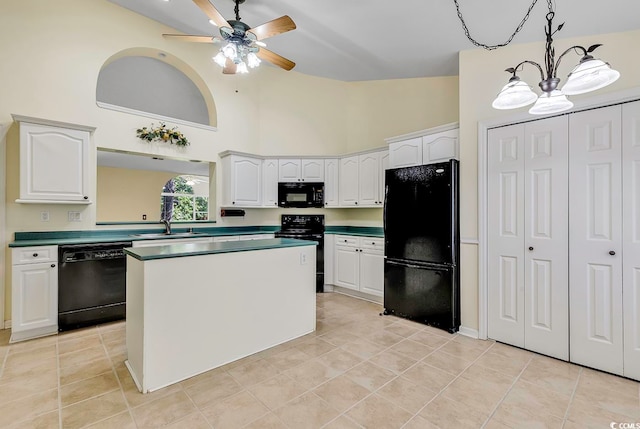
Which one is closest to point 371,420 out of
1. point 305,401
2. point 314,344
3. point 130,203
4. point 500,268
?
point 305,401

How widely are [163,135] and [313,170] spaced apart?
2205 millimetres

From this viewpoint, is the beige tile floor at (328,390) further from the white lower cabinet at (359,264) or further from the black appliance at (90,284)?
the white lower cabinet at (359,264)

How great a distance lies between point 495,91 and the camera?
289 centimetres

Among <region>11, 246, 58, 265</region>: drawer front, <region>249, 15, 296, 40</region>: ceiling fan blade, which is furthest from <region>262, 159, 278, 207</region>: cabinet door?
<region>11, 246, 58, 265</region>: drawer front

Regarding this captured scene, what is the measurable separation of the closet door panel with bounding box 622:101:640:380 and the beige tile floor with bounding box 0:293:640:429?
0.82 feet

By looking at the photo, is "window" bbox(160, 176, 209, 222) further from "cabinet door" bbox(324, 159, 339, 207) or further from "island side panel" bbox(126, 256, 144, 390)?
"island side panel" bbox(126, 256, 144, 390)

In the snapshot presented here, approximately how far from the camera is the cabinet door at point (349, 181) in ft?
15.0

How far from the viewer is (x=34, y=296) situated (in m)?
2.84

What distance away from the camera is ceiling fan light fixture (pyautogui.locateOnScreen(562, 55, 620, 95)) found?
143cm

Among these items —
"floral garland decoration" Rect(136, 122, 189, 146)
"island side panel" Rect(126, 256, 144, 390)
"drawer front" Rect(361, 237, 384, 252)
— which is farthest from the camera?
"drawer front" Rect(361, 237, 384, 252)

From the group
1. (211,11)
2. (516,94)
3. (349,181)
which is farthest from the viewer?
(349,181)

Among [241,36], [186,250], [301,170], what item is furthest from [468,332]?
[241,36]

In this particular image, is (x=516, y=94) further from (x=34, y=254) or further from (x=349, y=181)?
(x=34, y=254)

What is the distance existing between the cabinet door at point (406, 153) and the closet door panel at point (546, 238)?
109 cm
